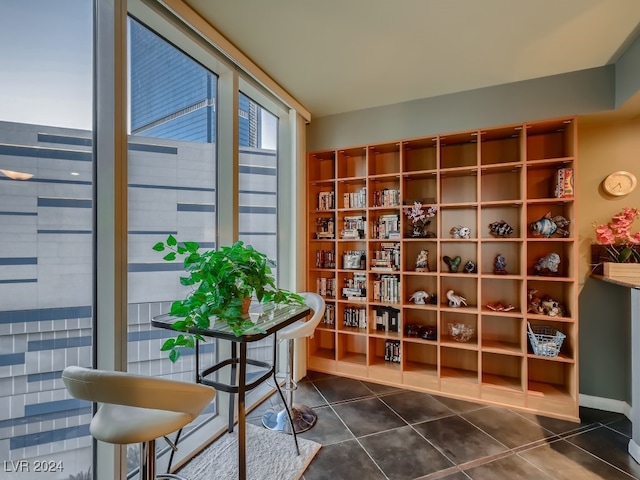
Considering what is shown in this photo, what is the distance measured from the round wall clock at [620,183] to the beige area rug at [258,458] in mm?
3058

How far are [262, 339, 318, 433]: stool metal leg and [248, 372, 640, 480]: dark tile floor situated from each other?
65mm

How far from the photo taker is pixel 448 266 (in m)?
2.87

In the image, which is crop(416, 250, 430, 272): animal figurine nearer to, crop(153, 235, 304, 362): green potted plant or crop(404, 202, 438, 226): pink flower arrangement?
crop(404, 202, 438, 226): pink flower arrangement

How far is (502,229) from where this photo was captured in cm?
263

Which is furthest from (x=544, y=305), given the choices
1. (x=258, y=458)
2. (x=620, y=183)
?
(x=258, y=458)

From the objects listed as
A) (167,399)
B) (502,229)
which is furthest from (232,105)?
(502,229)

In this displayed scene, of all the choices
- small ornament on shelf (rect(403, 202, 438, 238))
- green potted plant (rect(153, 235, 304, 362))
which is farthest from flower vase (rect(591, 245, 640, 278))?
green potted plant (rect(153, 235, 304, 362))

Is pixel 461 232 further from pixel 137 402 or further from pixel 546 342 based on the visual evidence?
pixel 137 402

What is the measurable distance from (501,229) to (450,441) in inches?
69.5

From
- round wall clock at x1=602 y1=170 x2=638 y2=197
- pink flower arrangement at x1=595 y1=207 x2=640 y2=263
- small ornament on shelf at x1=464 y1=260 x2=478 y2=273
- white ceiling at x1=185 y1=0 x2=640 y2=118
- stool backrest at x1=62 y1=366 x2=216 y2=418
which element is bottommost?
stool backrest at x1=62 y1=366 x2=216 y2=418

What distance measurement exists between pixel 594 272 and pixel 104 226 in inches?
140

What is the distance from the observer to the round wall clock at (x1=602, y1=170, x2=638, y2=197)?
2.39 meters

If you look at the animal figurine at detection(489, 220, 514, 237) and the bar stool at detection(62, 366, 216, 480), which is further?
the animal figurine at detection(489, 220, 514, 237)

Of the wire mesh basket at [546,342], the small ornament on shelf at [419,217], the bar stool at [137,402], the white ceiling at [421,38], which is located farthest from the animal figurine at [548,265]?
the bar stool at [137,402]
